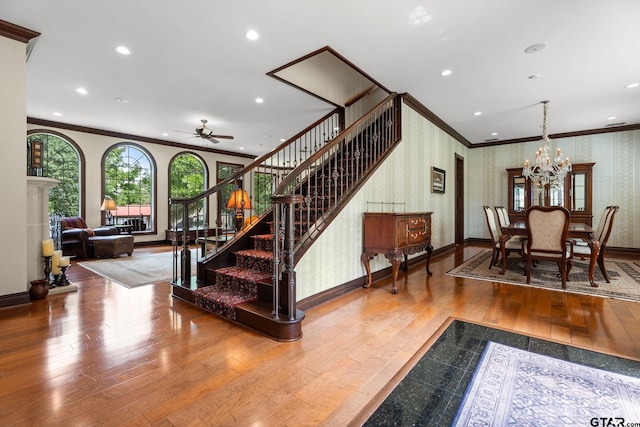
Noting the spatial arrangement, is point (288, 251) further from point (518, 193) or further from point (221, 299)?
point (518, 193)

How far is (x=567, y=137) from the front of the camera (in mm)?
7438

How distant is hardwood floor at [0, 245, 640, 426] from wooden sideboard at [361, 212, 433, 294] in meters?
0.43

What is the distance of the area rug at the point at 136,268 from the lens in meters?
4.30

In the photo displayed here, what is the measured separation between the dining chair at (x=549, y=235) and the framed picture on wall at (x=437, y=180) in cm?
223

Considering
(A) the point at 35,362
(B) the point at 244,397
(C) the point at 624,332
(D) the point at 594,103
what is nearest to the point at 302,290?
(B) the point at 244,397

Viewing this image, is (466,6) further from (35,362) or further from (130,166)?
(130,166)

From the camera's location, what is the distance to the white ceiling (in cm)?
282

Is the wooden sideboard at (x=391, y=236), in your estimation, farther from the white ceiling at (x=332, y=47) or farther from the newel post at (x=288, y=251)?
the white ceiling at (x=332, y=47)

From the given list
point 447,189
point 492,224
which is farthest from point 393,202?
point 447,189

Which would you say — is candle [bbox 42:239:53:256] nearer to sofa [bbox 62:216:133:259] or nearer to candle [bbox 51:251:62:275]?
candle [bbox 51:251:62:275]

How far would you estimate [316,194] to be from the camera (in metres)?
3.48

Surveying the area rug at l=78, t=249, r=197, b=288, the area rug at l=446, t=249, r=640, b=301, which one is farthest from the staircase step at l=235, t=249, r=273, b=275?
the area rug at l=446, t=249, r=640, b=301

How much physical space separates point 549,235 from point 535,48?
228 cm

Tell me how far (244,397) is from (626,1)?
4.41 m
